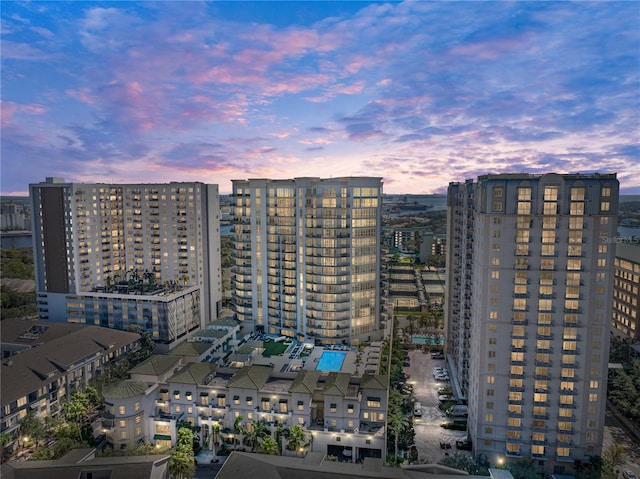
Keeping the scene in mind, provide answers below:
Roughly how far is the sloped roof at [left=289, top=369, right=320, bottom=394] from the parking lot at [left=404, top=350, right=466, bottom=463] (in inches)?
504

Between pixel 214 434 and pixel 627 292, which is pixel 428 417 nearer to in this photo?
pixel 214 434

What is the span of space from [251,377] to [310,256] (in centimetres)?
2304

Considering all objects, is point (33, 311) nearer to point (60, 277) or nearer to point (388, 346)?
point (60, 277)

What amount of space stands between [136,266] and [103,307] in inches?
481

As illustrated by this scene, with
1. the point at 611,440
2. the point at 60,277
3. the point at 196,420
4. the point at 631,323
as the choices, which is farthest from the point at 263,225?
the point at 631,323

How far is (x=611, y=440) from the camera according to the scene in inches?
1720

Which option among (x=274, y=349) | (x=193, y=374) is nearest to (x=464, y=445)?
(x=274, y=349)

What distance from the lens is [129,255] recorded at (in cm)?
8075

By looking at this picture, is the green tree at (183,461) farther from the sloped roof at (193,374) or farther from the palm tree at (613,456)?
the palm tree at (613,456)

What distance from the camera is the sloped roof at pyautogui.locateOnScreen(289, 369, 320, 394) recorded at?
4147 centimetres

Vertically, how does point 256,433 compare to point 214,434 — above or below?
above

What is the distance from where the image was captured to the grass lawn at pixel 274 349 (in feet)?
184

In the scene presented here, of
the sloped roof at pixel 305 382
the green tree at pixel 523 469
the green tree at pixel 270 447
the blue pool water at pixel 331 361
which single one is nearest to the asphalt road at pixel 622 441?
the green tree at pixel 523 469

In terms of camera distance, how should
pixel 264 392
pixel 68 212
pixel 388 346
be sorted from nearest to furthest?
pixel 264 392, pixel 388 346, pixel 68 212
